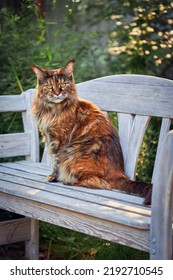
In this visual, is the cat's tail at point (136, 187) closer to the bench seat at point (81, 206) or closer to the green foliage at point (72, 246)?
the bench seat at point (81, 206)

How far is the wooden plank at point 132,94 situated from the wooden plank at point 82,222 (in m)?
Answer: 0.86

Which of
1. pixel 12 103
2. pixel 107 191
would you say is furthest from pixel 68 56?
pixel 107 191

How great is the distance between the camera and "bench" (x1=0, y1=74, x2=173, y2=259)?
8.56 feet

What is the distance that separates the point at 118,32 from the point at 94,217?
327 cm

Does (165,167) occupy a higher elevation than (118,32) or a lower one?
lower

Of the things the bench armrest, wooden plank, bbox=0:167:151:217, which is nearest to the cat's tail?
wooden plank, bbox=0:167:151:217

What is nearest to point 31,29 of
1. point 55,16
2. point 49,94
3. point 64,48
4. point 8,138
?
point 64,48

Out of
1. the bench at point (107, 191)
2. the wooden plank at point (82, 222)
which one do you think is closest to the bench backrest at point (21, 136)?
the bench at point (107, 191)

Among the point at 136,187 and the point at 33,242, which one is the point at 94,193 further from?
the point at 33,242

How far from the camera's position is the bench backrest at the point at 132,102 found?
344cm

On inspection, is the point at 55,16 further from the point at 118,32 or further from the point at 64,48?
the point at 64,48

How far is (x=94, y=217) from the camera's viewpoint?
9.44 feet

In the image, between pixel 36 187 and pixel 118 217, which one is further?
pixel 36 187

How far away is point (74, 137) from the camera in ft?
11.4
